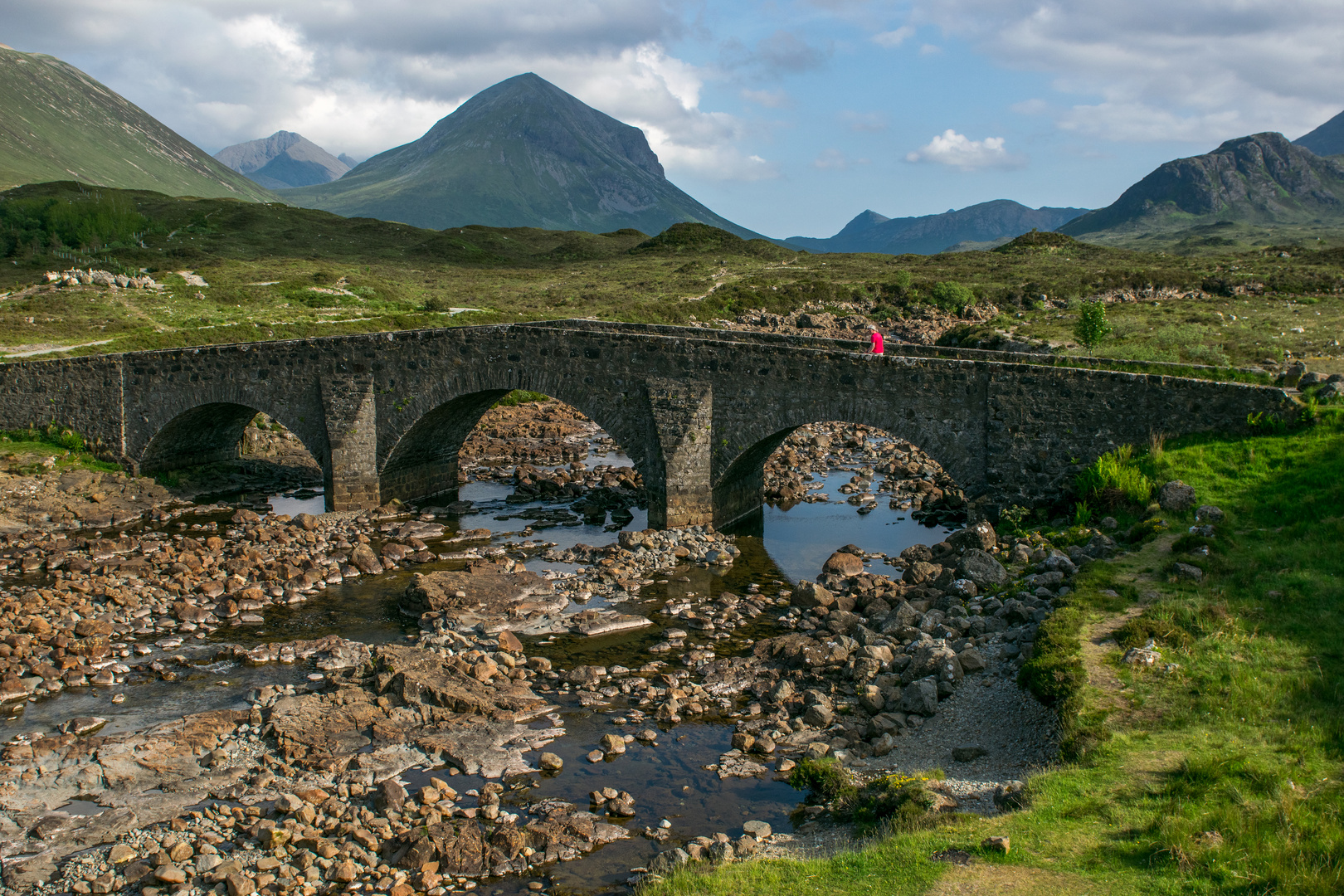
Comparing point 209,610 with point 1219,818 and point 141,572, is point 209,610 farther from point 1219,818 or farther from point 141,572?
point 1219,818

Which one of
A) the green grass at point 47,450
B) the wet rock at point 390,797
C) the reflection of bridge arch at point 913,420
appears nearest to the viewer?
the wet rock at point 390,797

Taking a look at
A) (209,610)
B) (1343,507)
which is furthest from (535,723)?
(1343,507)

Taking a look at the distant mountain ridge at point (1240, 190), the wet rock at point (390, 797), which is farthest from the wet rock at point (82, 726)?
the distant mountain ridge at point (1240, 190)

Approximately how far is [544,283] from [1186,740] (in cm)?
6176

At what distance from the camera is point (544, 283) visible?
69.1 m

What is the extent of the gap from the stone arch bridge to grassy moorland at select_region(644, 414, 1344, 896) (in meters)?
4.16

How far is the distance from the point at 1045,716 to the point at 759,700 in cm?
489

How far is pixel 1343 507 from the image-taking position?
54.2 feet

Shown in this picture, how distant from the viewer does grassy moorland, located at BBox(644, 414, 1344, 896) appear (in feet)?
30.2

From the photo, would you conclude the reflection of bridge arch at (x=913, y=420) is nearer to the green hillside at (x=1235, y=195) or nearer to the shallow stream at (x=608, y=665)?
the shallow stream at (x=608, y=665)

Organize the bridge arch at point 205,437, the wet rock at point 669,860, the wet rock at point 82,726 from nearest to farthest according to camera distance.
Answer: the wet rock at point 669,860 → the wet rock at point 82,726 → the bridge arch at point 205,437

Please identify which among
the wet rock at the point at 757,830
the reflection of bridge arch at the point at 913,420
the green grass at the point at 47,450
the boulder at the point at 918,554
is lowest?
the wet rock at the point at 757,830

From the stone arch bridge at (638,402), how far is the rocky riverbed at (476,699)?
2326 mm

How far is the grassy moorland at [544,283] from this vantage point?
40.8 metres
